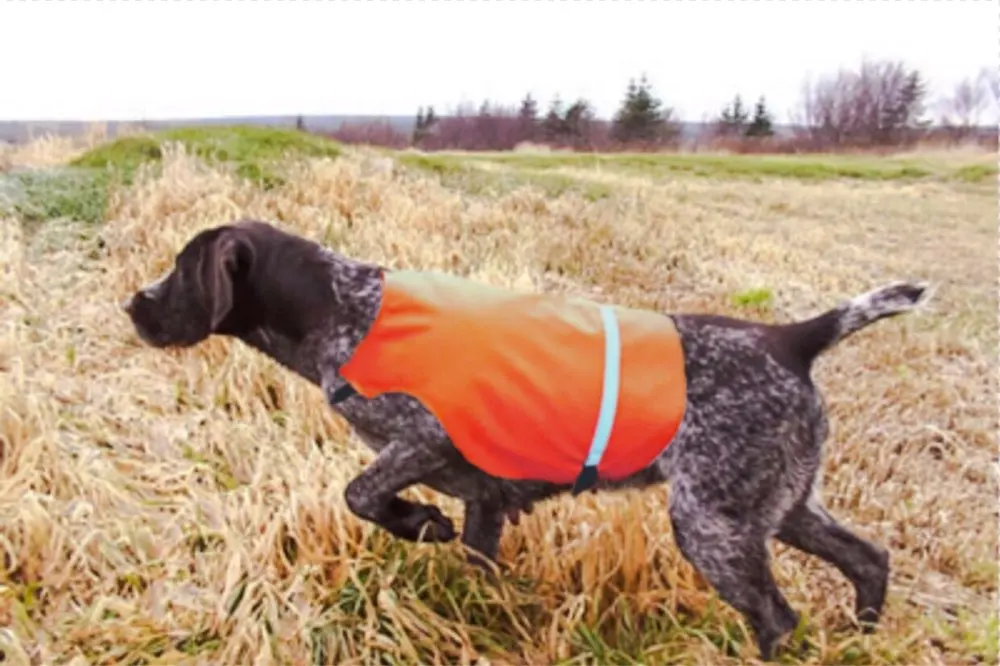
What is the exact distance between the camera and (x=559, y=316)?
124 inches

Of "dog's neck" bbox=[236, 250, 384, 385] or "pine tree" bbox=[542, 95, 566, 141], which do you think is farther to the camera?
"pine tree" bbox=[542, 95, 566, 141]

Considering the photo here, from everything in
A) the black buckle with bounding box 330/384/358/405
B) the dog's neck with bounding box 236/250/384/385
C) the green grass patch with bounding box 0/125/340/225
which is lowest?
Answer: the black buckle with bounding box 330/384/358/405

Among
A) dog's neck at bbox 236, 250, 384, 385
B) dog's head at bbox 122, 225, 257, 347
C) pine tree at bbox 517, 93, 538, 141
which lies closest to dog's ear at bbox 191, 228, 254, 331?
dog's head at bbox 122, 225, 257, 347

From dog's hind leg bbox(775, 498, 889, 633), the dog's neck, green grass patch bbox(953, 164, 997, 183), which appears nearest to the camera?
the dog's neck

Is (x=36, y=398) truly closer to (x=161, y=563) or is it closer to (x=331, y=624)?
(x=161, y=563)

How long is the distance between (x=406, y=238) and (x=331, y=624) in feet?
15.1

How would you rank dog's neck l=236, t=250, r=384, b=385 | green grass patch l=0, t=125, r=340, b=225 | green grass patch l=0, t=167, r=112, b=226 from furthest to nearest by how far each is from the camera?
green grass patch l=0, t=125, r=340, b=225 → green grass patch l=0, t=167, r=112, b=226 → dog's neck l=236, t=250, r=384, b=385

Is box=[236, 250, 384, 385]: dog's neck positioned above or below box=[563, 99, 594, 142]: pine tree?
below

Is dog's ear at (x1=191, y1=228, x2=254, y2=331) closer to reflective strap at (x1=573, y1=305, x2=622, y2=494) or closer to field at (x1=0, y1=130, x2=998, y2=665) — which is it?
field at (x1=0, y1=130, x2=998, y2=665)

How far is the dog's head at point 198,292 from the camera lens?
3223mm

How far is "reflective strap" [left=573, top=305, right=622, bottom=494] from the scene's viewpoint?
3.02 metres

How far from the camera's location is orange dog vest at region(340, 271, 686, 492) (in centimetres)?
303

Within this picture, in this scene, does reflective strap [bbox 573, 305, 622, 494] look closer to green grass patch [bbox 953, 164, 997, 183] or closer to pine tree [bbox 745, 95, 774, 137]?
green grass patch [bbox 953, 164, 997, 183]

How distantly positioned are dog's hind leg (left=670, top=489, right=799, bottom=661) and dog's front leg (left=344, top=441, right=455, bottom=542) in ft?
2.68
